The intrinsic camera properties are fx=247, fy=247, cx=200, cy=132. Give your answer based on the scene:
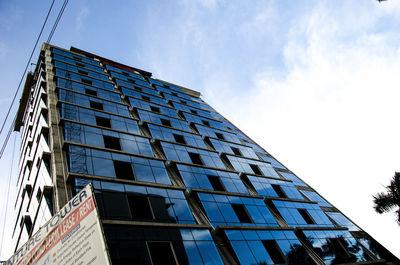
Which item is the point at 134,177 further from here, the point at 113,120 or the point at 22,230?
the point at 22,230

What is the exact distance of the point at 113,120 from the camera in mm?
25547

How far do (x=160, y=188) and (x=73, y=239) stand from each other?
510 inches

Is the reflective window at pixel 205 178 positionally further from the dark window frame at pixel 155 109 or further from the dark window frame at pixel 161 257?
the dark window frame at pixel 155 109

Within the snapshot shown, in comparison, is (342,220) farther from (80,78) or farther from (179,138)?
(80,78)

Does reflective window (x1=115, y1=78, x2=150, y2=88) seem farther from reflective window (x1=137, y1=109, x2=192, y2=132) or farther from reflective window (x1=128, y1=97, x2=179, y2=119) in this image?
reflective window (x1=137, y1=109, x2=192, y2=132)

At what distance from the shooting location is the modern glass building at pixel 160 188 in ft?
49.8

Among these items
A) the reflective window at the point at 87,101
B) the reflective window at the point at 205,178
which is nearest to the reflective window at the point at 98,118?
the reflective window at the point at 87,101

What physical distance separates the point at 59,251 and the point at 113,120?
816 inches

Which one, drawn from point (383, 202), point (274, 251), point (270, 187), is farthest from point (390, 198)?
point (270, 187)

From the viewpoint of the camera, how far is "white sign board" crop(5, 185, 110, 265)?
5305 mm

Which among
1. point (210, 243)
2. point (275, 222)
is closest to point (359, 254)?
point (275, 222)

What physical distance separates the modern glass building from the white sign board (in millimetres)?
6119

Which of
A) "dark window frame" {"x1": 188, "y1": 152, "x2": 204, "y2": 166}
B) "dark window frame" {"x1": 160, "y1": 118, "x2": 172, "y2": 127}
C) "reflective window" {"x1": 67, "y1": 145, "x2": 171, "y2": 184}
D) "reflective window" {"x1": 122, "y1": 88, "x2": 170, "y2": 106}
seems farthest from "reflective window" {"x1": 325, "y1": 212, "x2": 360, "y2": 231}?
"reflective window" {"x1": 122, "y1": 88, "x2": 170, "y2": 106}

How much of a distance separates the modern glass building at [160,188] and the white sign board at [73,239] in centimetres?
612
